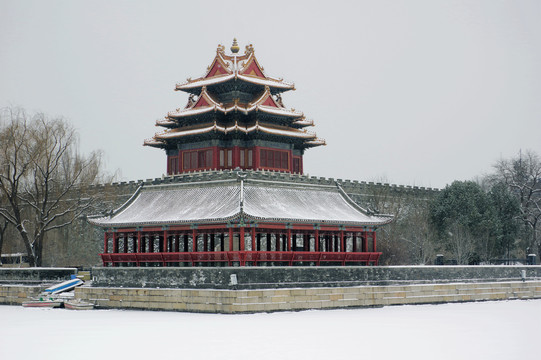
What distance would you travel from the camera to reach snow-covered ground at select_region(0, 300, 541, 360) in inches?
789

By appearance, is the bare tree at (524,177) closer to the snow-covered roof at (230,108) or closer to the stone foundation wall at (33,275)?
the snow-covered roof at (230,108)

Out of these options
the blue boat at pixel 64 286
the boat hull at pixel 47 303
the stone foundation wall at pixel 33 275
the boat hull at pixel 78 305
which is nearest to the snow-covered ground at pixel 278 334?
the boat hull at pixel 78 305

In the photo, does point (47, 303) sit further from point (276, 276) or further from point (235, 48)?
point (235, 48)

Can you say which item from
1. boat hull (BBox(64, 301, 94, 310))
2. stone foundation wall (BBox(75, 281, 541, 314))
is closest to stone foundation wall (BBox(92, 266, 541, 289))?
stone foundation wall (BBox(75, 281, 541, 314))

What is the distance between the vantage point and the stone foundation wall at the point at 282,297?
101 feet

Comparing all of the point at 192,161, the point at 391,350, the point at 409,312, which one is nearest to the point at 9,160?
the point at 192,161

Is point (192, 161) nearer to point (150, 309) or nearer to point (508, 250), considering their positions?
point (150, 309)

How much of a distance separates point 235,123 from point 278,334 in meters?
21.7

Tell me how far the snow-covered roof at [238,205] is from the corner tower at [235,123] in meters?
5.42

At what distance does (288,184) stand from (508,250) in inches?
885

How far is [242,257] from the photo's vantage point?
107 feet

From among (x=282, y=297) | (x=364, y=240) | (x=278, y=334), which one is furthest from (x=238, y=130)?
(x=278, y=334)

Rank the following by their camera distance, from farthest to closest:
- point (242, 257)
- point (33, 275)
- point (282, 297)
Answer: point (33, 275), point (242, 257), point (282, 297)

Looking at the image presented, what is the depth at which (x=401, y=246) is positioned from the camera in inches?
2099
